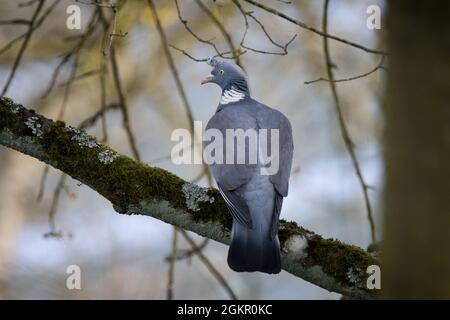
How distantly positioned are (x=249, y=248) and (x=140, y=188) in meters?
0.54

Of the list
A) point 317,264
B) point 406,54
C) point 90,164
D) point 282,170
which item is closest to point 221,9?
point 282,170

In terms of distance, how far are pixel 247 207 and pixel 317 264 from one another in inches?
16.2

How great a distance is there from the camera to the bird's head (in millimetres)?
4117

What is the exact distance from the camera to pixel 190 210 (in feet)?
9.51

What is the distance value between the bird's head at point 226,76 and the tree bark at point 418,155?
216 cm

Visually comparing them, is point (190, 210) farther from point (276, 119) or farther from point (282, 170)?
point (276, 119)

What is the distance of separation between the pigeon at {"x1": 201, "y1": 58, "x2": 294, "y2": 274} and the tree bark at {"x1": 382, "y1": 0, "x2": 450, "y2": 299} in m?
1.10

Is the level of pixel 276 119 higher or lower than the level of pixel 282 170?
higher

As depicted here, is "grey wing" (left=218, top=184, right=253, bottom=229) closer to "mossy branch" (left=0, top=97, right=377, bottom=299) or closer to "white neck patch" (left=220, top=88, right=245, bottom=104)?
"mossy branch" (left=0, top=97, right=377, bottom=299)

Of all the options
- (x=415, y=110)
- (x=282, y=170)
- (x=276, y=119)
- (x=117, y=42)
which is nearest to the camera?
(x=415, y=110)

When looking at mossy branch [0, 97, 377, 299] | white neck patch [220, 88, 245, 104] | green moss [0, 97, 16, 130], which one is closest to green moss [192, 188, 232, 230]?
mossy branch [0, 97, 377, 299]

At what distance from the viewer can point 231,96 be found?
4.04m

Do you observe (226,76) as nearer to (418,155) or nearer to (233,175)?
(233,175)

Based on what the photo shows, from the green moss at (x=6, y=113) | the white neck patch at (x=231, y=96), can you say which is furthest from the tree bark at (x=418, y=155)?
the white neck patch at (x=231, y=96)
